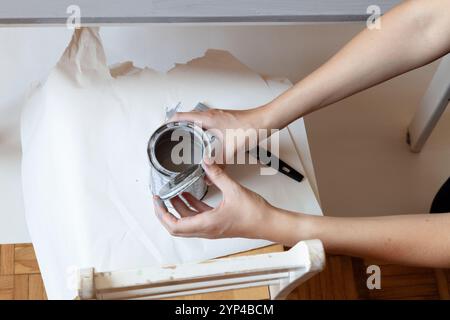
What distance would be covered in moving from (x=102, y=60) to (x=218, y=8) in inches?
7.9

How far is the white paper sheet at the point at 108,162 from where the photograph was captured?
2.26 feet

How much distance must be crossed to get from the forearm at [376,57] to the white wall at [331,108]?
451mm

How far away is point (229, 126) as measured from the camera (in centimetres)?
70

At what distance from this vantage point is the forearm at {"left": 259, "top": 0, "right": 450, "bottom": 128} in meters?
0.65

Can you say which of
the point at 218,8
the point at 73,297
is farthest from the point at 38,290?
the point at 218,8

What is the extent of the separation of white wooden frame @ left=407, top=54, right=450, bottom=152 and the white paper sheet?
1.01 ft

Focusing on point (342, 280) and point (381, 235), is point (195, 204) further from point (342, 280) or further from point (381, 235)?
point (342, 280)

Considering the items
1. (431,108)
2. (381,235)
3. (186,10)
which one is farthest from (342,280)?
(186,10)

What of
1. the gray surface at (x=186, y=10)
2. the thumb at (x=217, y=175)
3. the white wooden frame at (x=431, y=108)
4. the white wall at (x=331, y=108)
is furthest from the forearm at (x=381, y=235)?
the white wall at (x=331, y=108)

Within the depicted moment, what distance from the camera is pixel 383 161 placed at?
116cm

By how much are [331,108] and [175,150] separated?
0.61 metres

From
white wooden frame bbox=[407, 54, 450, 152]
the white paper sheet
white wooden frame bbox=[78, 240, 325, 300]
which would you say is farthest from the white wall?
white wooden frame bbox=[78, 240, 325, 300]

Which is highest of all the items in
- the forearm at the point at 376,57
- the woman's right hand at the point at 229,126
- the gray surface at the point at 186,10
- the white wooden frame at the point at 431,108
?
the white wooden frame at the point at 431,108

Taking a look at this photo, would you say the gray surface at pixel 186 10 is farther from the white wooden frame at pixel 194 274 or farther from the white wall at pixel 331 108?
the white wall at pixel 331 108
